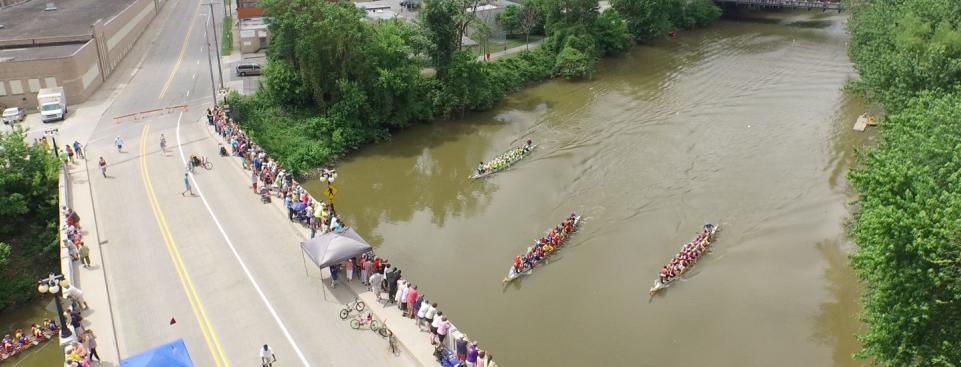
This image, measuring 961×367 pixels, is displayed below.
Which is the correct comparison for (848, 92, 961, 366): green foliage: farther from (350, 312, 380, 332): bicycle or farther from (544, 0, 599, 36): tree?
(544, 0, 599, 36): tree

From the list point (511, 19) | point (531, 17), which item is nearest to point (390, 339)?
point (531, 17)

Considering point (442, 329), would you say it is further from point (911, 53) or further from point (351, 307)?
point (911, 53)

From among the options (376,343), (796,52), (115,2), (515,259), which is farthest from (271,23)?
(796,52)

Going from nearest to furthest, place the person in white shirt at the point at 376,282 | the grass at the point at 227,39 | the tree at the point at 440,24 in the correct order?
1. the person in white shirt at the point at 376,282
2. the tree at the point at 440,24
3. the grass at the point at 227,39

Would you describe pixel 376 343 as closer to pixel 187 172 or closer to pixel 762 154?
pixel 187 172

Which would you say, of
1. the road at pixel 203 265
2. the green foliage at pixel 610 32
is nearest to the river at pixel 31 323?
the road at pixel 203 265

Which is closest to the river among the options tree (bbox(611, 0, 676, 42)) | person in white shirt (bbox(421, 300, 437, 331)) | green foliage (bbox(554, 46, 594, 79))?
person in white shirt (bbox(421, 300, 437, 331))

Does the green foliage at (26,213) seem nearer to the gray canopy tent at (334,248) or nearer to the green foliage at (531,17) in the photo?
the gray canopy tent at (334,248)
